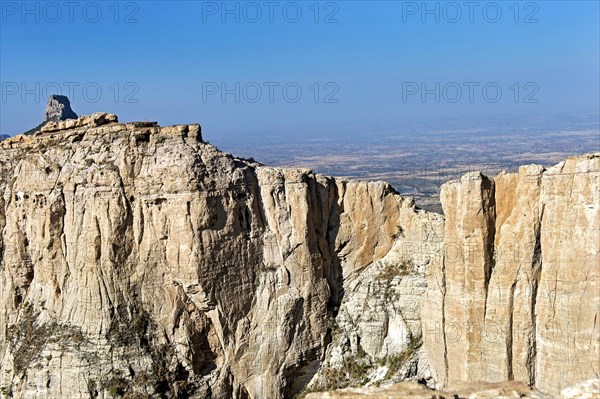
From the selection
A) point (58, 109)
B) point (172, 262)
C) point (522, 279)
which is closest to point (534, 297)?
point (522, 279)

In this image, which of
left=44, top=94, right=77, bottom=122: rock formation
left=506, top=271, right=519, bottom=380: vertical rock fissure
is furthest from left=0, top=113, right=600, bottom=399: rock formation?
left=44, top=94, right=77, bottom=122: rock formation

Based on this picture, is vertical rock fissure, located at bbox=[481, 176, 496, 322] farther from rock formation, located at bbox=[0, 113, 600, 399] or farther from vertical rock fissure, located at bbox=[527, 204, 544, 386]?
vertical rock fissure, located at bbox=[527, 204, 544, 386]

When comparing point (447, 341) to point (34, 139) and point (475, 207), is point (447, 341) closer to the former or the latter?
point (475, 207)

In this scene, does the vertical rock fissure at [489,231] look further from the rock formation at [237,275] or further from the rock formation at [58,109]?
the rock formation at [58,109]

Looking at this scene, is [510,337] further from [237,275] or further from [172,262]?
[172,262]

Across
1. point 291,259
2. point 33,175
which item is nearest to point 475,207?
point 291,259

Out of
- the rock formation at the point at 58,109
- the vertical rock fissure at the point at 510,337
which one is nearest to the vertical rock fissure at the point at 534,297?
the vertical rock fissure at the point at 510,337
